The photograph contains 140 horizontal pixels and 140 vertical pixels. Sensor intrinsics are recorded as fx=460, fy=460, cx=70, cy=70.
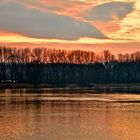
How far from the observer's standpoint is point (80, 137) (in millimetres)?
30484

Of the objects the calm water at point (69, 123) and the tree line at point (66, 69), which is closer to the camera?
the calm water at point (69, 123)

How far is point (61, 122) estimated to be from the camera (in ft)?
126

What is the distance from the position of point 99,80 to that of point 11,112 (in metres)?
123

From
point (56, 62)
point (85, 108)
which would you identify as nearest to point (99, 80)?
point (56, 62)

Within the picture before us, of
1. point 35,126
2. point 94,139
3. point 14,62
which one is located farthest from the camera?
point 14,62

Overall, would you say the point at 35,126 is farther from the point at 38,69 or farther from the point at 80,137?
the point at 38,69

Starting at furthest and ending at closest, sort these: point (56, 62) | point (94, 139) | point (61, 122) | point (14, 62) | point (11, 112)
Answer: point (56, 62) < point (14, 62) < point (11, 112) < point (61, 122) < point (94, 139)

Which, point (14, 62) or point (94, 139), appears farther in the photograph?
point (14, 62)

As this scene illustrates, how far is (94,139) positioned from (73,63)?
134 metres

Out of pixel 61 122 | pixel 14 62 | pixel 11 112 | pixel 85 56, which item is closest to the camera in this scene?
pixel 61 122

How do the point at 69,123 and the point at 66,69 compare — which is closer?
the point at 69,123

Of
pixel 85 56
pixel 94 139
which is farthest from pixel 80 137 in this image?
pixel 85 56

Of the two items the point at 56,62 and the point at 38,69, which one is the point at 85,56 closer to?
the point at 56,62

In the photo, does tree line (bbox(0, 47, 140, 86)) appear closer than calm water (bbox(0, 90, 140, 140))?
No
